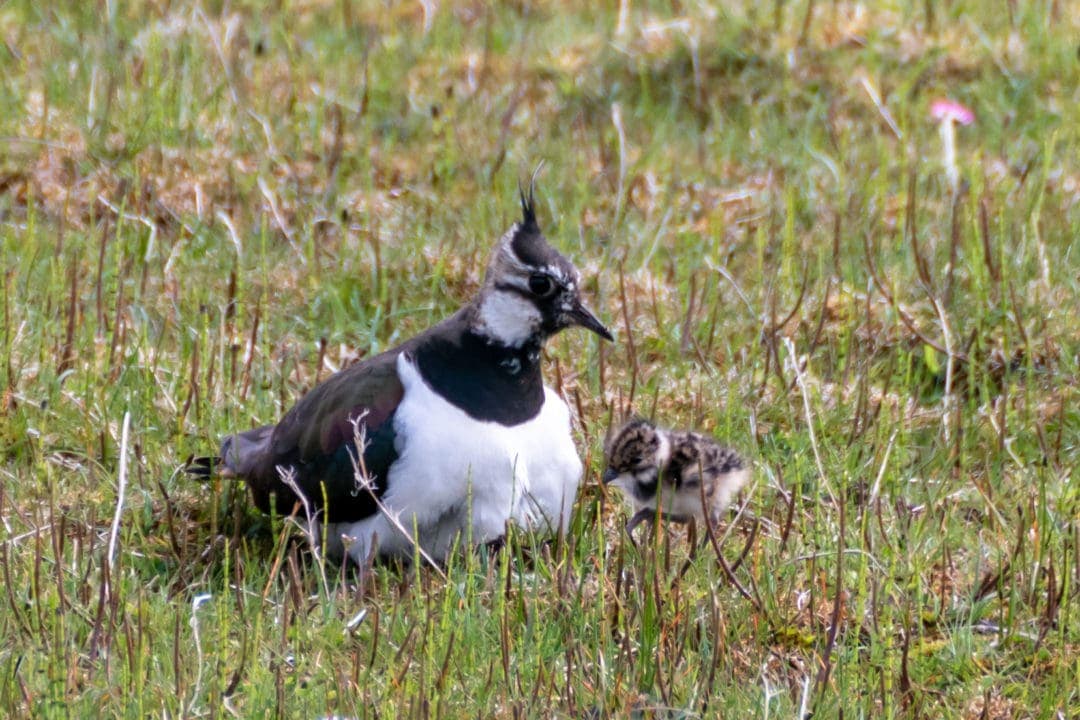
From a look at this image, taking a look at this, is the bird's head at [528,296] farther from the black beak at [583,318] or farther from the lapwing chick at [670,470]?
the lapwing chick at [670,470]

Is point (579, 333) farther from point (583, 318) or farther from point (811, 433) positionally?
point (811, 433)

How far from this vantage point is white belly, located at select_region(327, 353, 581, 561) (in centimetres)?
488

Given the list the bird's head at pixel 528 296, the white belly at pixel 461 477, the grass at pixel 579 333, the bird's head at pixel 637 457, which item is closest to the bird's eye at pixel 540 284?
the bird's head at pixel 528 296

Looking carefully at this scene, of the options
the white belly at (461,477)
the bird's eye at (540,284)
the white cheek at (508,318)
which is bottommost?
the white belly at (461,477)

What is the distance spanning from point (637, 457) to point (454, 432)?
0.54 meters

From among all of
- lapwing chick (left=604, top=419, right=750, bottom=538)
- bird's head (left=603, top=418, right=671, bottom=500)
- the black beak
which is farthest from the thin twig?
the black beak

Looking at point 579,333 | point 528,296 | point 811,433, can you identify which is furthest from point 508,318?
point 579,333

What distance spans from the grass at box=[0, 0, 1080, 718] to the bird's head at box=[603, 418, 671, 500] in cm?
18

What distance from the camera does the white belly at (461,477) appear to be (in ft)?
16.0

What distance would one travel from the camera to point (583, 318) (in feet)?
16.9

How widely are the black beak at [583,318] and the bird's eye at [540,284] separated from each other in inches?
3.3

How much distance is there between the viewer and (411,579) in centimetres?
470

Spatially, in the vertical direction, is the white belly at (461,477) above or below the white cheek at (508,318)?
below

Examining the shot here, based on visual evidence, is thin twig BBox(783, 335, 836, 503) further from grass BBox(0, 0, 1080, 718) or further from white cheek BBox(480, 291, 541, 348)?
white cheek BBox(480, 291, 541, 348)
